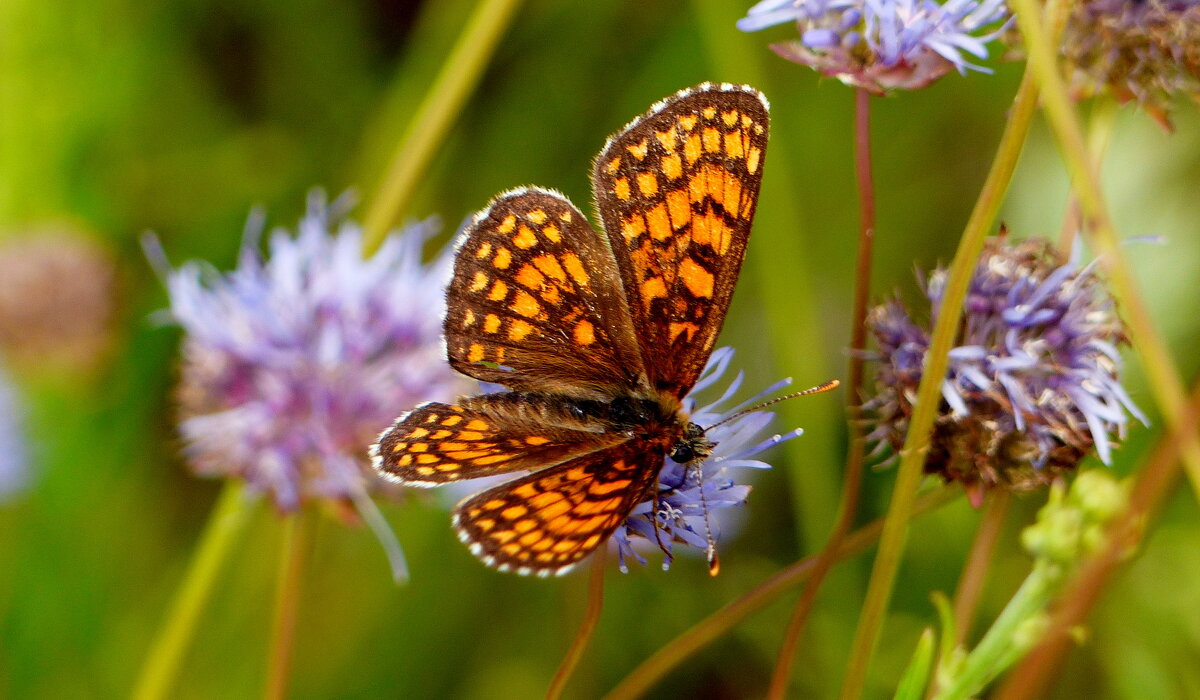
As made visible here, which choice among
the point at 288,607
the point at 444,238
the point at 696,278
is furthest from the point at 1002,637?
the point at 444,238

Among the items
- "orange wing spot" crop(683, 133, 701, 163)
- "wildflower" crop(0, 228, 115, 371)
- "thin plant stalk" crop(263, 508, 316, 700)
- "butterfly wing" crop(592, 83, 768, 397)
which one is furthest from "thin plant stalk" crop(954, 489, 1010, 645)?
"wildflower" crop(0, 228, 115, 371)

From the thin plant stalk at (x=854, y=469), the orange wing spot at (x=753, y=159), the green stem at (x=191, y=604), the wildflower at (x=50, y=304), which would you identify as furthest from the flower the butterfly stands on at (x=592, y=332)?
the wildflower at (x=50, y=304)

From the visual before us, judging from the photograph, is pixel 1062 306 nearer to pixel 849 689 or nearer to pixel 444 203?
pixel 849 689

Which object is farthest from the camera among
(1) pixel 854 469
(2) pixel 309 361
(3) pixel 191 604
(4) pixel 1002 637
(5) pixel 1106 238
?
(2) pixel 309 361

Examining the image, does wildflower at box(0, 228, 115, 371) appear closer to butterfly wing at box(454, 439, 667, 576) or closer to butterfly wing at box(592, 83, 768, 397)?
butterfly wing at box(592, 83, 768, 397)

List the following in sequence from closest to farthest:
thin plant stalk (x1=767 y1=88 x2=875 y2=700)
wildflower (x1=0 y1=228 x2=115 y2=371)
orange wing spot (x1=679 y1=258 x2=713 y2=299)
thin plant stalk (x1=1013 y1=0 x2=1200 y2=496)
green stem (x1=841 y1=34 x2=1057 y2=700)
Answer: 1. thin plant stalk (x1=1013 y1=0 x2=1200 y2=496)
2. green stem (x1=841 y1=34 x2=1057 y2=700)
3. thin plant stalk (x1=767 y1=88 x2=875 y2=700)
4. orange wing spot (x1=679 y1=258 x2=713 y2=299)
5. wildflower (x1=0 y1=228 x2=115 y2=371)

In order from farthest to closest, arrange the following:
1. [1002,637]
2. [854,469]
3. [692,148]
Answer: [692,148], [854,469], [1002,637]

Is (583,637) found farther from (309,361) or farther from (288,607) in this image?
(309,361)
